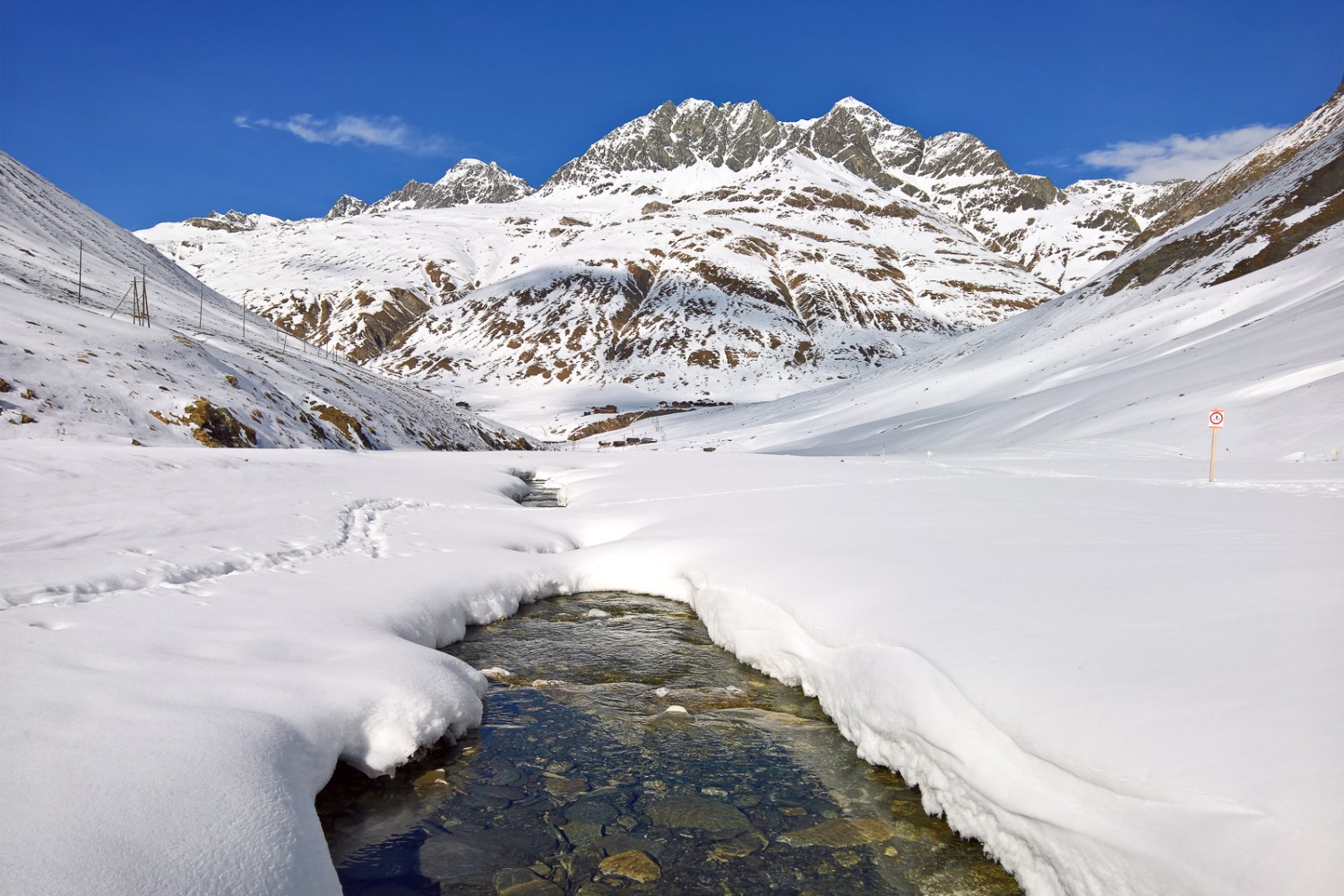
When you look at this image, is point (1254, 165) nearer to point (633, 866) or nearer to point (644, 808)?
point (644, 808)

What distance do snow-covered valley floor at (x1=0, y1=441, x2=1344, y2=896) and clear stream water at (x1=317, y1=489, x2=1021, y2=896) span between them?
1.11 feet

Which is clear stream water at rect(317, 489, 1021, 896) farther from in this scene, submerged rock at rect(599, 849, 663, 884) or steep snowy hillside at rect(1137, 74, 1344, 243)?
steep snowy hillside at rect(1137, 74, 1344, 243)

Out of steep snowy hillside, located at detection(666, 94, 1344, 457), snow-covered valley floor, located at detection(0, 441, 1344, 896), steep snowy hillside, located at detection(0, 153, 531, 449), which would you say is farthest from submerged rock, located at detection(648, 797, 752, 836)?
steep snowy hillside, located at detection(0, 153, 531, 449)

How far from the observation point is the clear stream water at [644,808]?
16.6 feet

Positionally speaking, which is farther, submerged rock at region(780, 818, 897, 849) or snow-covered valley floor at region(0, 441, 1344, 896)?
submerged rock at region(780, 818, 897, 849)

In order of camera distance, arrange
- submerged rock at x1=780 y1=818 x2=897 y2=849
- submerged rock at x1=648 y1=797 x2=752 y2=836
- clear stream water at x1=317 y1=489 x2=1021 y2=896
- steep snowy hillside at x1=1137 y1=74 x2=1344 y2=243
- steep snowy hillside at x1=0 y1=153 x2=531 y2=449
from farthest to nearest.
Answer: steep snowy hillside at x1=1137 y1=74 x2=1344 y2=243
steep snowy hillside at x1=0 y1=153 x2=531 y2=449
submerged rock at x1=648 y1=797 x2=752 y2=836
submerged rock at x1=780 y1=818 x2=897 y2=849
clear stream water at x1=317 y1=489 x2=1021 y2=896

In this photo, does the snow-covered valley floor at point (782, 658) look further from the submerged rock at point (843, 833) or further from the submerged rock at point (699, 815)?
the submerged rock at point (699, 815)

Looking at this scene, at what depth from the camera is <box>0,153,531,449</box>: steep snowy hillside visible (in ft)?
71.1

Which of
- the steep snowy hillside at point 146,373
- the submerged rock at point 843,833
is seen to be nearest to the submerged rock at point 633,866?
the submerged rock at point 843,833

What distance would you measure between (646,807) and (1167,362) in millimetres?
39420

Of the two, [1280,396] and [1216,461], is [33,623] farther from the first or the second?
[1280,396]

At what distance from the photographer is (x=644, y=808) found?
19.5 feet

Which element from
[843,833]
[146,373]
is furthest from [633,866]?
[146,373]

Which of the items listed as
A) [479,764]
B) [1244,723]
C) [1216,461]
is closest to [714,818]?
[479,764]
